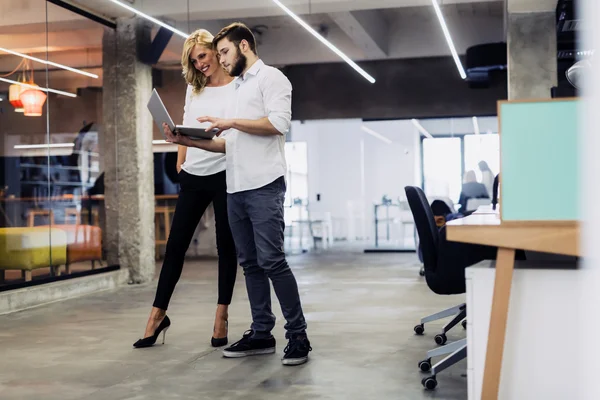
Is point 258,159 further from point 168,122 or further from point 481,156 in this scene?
point 481,156

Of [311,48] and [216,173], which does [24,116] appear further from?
[311,48]

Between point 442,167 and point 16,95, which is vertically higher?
point 16,95

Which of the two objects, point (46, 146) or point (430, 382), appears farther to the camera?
point (46, 146)

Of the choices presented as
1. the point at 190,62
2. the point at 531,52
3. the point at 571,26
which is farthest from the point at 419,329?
the point at 571,26

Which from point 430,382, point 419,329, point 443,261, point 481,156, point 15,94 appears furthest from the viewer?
point 481,156

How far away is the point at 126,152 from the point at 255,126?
13.8 feet

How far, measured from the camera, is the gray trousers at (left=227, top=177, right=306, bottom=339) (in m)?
3.15

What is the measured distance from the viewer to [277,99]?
3.16 m

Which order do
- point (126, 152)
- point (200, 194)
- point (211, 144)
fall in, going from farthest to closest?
point (126, 152) → point (200, 194) → point (211, 144)

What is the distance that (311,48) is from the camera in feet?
37.6

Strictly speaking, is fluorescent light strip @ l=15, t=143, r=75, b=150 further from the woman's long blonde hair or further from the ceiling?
the woman's long blonde hair

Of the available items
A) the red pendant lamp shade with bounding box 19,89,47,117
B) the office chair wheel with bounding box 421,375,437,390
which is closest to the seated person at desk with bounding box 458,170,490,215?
the red pendant lamp shade with bounding box 19,89,47,117

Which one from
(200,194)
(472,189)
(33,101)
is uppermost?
(33,101)

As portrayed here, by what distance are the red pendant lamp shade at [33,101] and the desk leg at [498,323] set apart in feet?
15.0
